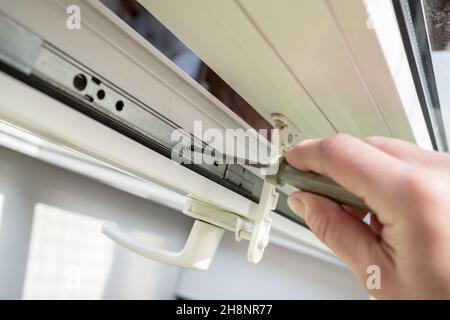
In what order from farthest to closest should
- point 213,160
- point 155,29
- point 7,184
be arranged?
1. point 7,184
2. point 213,160
3. point 155,29

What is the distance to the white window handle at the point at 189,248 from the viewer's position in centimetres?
66

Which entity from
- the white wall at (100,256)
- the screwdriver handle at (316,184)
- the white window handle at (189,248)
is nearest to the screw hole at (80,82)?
the screwdriver handle at (316,184)

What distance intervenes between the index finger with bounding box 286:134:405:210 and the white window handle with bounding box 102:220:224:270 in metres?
0.37

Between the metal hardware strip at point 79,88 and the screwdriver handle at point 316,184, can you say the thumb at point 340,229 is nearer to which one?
the screwdriver handle at point 316,184

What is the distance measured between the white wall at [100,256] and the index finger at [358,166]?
1.00 meters

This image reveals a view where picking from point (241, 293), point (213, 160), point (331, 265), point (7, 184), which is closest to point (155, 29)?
point (213, 160)

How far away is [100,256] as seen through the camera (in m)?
1.43

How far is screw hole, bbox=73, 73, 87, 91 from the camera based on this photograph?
0.35 m

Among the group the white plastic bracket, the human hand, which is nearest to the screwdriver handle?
the human hand

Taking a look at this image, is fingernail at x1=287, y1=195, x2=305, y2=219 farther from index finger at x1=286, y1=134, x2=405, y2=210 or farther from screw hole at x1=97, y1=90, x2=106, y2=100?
screw hole at x1=97, y1=90, x2=106, y2=100

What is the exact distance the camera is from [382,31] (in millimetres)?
368

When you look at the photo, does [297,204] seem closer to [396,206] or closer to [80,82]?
[396,206]

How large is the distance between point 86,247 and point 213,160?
102 cm

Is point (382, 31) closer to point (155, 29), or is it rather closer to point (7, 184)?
point (155, 29)
